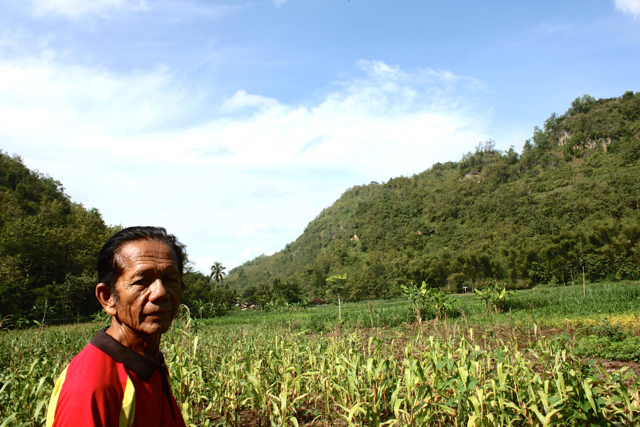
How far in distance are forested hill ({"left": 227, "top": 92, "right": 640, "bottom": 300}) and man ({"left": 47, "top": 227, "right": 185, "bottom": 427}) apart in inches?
584

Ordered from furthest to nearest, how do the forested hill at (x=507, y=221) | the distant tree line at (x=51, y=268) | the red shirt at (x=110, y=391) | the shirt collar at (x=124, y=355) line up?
the forested hill at (x=507, y=221) → the distant tree line at (x=51, y=268) → the shirt collar at (x=124, y=355) → the red shirt at (x=110, y=391)

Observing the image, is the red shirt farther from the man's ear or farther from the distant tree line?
the distant tree line

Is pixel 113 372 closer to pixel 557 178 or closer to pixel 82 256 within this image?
pixel 82 256

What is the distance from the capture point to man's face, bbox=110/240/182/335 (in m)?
1.13

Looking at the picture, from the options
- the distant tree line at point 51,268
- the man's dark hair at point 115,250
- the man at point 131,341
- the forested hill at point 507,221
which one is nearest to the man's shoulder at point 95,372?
the man at point 131,341

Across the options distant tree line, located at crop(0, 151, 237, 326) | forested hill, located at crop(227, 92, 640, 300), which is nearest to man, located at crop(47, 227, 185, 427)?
forested hill, located at crop(227, 92, 640, 300)

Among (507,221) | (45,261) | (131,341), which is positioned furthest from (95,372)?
(507,221)

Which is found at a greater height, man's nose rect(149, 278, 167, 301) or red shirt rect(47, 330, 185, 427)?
man's nose rect(149, 278, 167, 301)

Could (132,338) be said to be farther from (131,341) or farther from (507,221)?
(507,221)

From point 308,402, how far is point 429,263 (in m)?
39.0

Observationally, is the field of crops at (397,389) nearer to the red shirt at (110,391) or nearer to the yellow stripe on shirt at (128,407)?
the red shirt at (110,391)

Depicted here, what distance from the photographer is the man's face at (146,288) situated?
1.13 meters

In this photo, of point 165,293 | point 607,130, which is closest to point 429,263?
point 165,293

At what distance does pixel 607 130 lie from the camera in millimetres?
64062
